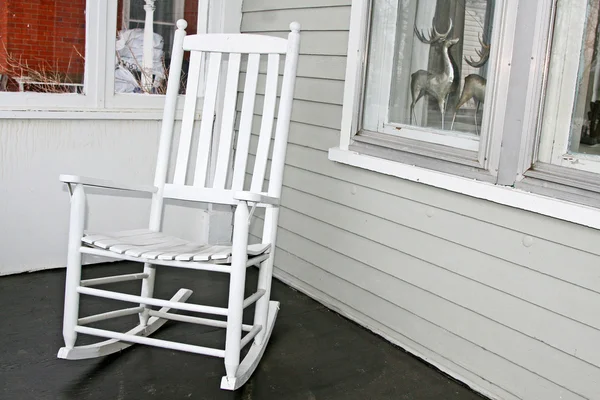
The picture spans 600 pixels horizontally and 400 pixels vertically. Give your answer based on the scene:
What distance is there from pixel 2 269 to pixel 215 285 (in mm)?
1041

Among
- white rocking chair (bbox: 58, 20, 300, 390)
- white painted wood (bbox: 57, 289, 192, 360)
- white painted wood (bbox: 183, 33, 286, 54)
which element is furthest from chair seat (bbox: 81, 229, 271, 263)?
white painted wood (bbox: 183, 33, 286, 54)

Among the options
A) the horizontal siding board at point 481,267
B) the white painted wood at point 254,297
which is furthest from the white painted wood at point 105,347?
the horizontal siding board at point 481,267

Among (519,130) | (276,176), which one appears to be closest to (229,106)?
(276,176)

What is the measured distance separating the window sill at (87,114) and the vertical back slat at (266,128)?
3.70ft

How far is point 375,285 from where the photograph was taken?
9.98 ft

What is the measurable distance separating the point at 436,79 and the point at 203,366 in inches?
55.9

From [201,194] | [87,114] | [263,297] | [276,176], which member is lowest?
[263,297]

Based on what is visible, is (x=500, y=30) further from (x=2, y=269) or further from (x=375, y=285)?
(x=2, y=269)

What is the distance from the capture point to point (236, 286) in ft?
7.77

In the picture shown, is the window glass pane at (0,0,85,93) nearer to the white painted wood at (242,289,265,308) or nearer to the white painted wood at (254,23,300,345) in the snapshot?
the white painted wood at (254,23,300,345)

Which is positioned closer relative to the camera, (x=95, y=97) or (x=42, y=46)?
(x=42, y=46)

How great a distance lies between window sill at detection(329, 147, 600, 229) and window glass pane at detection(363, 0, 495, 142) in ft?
0.54

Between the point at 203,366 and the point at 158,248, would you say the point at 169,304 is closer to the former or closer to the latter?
the point at 158,248

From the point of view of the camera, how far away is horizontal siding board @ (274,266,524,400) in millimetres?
2529
